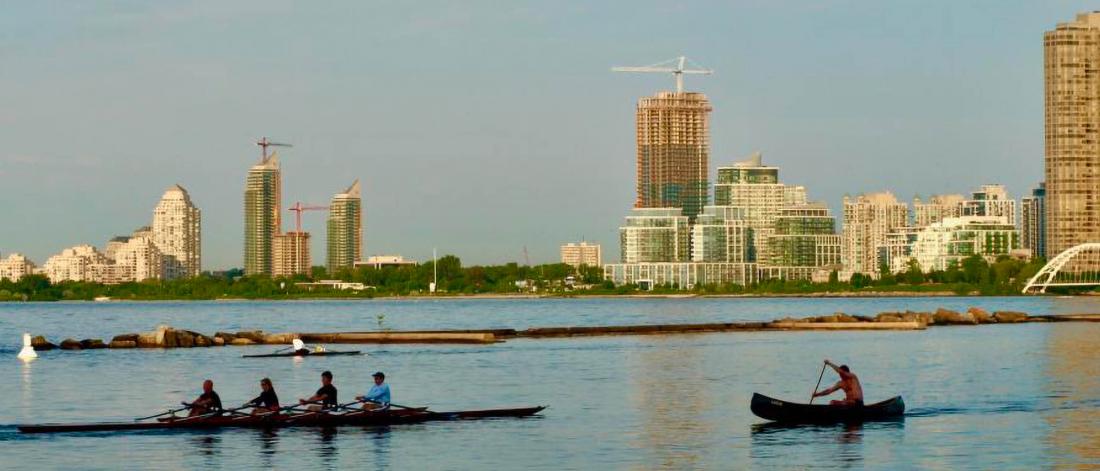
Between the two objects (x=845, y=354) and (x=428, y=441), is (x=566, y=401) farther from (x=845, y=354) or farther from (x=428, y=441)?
(x=845, y=354)

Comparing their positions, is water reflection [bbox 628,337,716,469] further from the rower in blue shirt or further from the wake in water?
the rower in blue shirt

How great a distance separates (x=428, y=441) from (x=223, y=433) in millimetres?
5857

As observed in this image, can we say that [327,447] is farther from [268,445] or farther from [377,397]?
[377,397]

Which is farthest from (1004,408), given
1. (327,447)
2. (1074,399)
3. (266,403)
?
(266,403)

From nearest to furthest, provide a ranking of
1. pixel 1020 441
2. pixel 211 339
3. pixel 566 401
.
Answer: pixel 1020 441
pixel 566 401
pixel 211 339

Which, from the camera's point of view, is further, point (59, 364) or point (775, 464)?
point (59, 364)

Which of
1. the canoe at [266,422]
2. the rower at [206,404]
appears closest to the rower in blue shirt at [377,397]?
the canoe at [266,422]

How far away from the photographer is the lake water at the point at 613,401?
133 feet

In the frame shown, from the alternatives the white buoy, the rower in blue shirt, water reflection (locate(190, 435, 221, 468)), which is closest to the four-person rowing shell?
the rower in blue shirt

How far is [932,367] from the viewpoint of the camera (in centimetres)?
7212

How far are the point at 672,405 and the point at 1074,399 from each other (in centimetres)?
1279

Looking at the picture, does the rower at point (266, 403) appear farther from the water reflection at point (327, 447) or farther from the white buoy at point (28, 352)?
the white buoy at point (28, 352)

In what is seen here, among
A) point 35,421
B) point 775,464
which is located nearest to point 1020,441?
point 775,464

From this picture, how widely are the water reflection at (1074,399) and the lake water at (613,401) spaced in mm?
92
